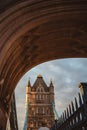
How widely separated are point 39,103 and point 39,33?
68679mm

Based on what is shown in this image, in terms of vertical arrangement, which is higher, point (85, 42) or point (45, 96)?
point (45, 96)

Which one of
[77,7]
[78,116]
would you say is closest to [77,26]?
[77,7]

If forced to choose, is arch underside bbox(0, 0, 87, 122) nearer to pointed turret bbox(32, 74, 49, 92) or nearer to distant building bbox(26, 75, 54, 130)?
distant building bbox(26, 75, 54, 130)

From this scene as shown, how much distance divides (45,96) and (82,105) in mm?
74163

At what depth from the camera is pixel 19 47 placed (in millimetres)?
8398

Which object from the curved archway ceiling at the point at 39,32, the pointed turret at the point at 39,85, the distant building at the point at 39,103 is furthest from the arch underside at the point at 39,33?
the pointed turret at the point at 39,85

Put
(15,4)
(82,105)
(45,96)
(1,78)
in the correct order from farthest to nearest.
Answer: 1. (45,96)
2. (1,78)
3. (15,4)
4. (82,105)

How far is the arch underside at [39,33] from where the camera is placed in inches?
245

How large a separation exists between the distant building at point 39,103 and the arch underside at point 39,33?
5656 cm

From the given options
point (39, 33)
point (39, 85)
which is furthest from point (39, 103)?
point (39, 33)

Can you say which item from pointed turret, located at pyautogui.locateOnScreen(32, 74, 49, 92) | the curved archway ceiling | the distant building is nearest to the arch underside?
the curved archway ceiling

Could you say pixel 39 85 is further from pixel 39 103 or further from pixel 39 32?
pixel 39 32

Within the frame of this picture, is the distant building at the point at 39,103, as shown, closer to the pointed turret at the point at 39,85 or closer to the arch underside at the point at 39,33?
the pointed turret at the point at 39,85

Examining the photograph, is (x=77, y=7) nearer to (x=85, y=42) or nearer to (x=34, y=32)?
(x=34, y=32)
